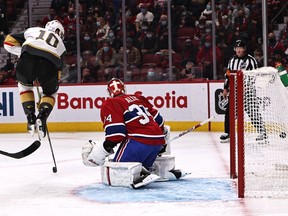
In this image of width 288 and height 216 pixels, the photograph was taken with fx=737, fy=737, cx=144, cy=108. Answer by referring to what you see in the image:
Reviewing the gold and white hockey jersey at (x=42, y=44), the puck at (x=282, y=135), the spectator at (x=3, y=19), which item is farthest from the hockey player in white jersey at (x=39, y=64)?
the spectator at (x=3, y=19)

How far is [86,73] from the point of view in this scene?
32.6 ft

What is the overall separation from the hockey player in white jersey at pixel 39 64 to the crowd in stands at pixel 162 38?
3881 millimetres

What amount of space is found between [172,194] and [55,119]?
5297 millimetres

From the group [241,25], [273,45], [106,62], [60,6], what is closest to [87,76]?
[106,62]

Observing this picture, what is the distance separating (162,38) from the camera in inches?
393

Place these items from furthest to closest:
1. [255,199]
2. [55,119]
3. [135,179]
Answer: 1. [55,119]
2. [135,179]
3. [255,199]

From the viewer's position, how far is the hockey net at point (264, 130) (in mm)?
4656

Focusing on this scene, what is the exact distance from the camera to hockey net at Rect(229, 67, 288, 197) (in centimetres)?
466

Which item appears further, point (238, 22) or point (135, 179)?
point (238, 22)

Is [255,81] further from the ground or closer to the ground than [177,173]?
further from the ground

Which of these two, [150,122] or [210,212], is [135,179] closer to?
[150,122]

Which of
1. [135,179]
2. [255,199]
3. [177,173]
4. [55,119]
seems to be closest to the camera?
[255,199]

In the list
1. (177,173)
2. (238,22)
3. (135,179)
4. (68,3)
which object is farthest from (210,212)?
(68,3)

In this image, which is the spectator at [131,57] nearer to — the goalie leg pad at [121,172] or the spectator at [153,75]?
the spectator at [153,75]
